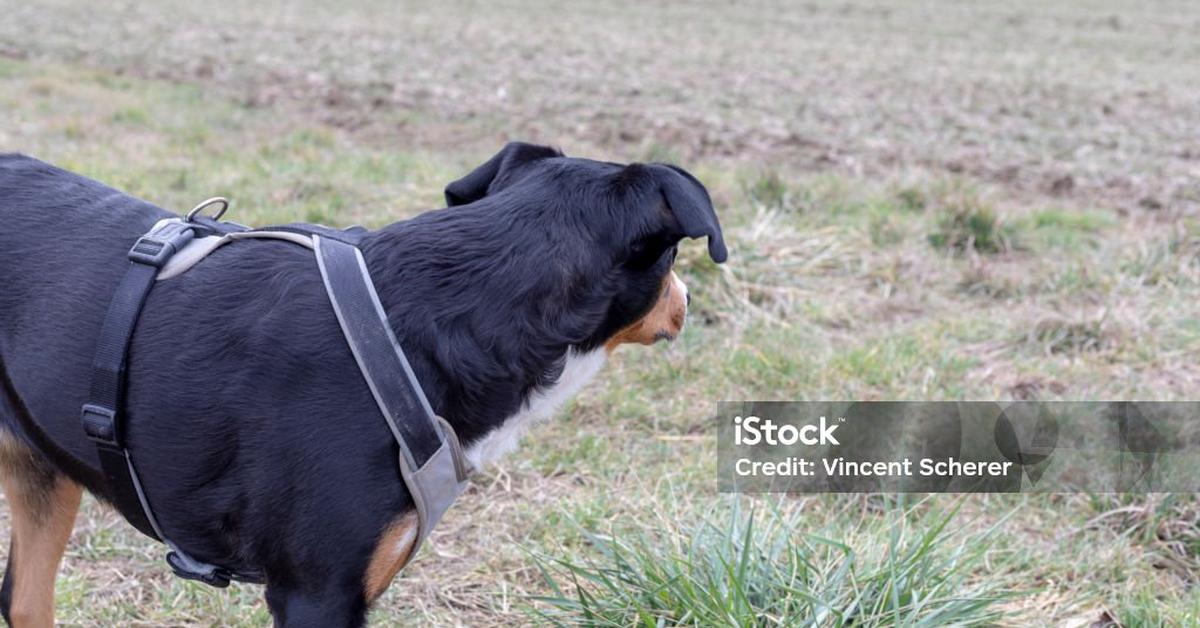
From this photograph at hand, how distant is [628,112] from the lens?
1051 centimetres

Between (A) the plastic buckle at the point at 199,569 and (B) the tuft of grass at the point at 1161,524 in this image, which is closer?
(A) the plastic buckle at the point at 199,569

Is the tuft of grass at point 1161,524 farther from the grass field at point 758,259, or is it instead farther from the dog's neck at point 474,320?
the dog's neck at point 474,320

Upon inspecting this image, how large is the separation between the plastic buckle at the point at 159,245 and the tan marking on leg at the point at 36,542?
2.62 ft

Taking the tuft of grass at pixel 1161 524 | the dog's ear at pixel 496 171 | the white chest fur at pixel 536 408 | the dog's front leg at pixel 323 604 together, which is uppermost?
the dog's ear at pixel 496 171

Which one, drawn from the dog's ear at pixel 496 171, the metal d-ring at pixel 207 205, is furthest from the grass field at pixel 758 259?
the metal d-ring at pixel 207 205

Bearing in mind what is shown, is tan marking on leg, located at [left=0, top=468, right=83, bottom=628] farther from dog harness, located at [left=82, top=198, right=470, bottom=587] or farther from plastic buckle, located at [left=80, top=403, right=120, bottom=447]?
plastic buckle, located at [left=80, top=403, right=120, bottom=447]

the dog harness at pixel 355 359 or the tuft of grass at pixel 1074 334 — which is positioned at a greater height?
the dog harness at pixel 355 359

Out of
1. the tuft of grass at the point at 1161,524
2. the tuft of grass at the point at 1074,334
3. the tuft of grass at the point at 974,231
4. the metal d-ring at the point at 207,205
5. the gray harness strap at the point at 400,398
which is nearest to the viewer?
the gray harness strap at the point at 400,398

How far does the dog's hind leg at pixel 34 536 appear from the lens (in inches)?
118

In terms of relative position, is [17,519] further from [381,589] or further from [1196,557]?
[1196,557]

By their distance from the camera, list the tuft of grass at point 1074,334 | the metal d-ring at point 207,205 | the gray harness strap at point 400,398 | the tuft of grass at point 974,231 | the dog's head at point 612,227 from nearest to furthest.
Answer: the gray harness strap at point 400,398 < the dog's head at point 612,227 < the metal d-ring at point 207,205 < the tuft of grass at point 1074,334 < the tuft of grass at point 974,231

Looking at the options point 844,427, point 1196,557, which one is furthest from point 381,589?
point 1196,557

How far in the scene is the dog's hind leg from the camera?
3008mm

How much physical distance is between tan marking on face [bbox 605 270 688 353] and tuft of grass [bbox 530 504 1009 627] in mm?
621
